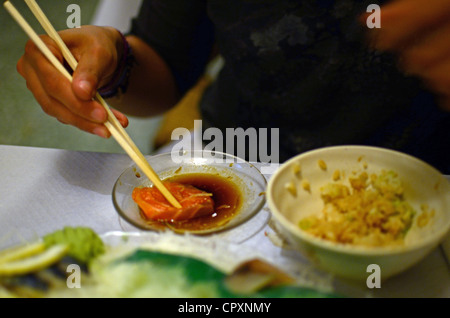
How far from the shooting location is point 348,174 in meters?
0.86

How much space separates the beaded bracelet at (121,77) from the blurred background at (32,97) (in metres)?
0.30

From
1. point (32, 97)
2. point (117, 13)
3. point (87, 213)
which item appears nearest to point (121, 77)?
point (87, 213)

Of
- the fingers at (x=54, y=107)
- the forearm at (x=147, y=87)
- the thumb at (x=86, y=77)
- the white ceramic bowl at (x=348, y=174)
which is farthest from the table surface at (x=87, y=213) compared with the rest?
the forearm at (x=147, y=87)

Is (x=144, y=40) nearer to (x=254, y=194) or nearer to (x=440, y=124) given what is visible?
(x=254, y=194)

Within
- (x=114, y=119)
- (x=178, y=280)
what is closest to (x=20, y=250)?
(x=178, y=280)

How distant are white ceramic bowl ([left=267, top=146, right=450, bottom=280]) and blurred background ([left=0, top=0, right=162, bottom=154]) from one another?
3.94 ft

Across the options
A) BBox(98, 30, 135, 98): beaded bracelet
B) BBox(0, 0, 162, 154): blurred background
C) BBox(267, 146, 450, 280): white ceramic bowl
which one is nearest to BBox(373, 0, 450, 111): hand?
BBox(267, 146, 450, 280): white ceramic bowl

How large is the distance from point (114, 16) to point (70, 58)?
1870 mm

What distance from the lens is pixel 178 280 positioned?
2.08 ft

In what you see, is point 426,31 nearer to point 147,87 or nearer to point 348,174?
point 348,174

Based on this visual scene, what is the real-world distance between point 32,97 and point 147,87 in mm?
827

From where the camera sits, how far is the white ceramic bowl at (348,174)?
2.03ft

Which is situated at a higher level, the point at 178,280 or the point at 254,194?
the point at 178,280
